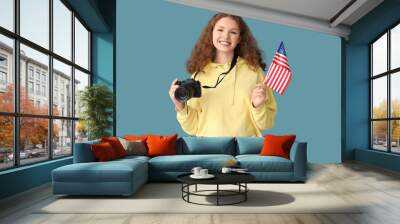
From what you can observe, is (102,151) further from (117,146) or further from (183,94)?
(183,94)

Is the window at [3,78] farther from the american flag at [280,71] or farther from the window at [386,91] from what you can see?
the window at [386,91]

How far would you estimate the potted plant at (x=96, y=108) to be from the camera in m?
6.58

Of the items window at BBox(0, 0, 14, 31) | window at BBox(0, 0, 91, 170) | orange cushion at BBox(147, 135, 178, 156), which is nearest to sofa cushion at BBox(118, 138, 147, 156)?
orange cushion at BBox(147, 135, 178, 156)

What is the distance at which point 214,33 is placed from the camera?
683cm

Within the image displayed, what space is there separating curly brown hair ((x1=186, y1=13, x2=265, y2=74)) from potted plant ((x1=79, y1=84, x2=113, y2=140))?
1.48m

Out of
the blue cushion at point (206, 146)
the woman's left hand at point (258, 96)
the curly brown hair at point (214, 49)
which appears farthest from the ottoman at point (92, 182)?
the curly brown hair at point (214, 49)

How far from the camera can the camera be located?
253 inches

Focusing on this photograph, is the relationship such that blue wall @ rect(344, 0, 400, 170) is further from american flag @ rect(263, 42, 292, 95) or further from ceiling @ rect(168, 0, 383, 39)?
american flag @ rect(263, 42, 292, 95)

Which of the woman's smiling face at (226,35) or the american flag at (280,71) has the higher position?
the woman's smiling face at (226,35)

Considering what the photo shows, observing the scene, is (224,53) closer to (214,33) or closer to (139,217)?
(214,33)

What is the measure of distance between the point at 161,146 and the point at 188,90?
48.3 inches

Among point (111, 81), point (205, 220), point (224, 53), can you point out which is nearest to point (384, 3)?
point (224, 53)

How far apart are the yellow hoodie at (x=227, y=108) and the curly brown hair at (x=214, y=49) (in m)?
0.12

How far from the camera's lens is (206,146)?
5801mm
